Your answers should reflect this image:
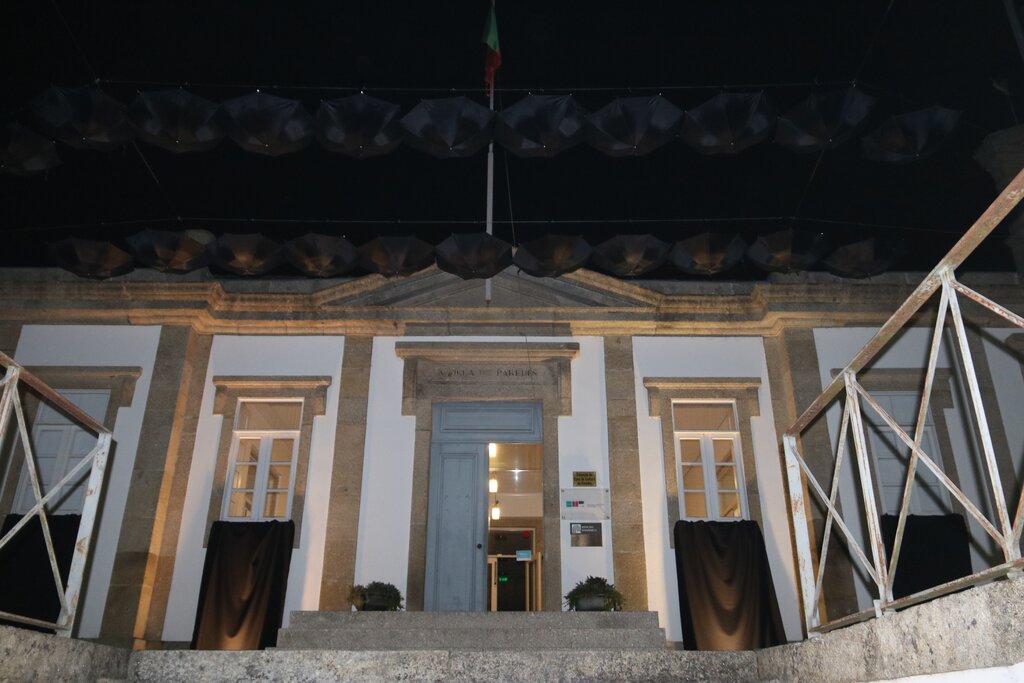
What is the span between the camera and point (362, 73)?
836 cm

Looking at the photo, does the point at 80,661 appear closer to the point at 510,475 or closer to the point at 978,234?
the point at 978,234

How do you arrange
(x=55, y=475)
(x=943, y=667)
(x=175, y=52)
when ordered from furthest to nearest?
1. (x=55, y=475)
2. (x=175, y=52)
3. (x=943, y=667)

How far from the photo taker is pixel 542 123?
23.0 feet

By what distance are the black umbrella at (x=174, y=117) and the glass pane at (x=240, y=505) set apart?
4.20m

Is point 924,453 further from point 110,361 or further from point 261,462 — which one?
point 110,361

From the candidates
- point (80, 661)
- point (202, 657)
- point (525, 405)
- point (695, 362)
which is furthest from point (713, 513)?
point (80, 661)

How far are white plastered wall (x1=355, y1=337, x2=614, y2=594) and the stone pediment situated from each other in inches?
18.8

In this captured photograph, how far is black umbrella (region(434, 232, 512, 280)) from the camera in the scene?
27.5ft

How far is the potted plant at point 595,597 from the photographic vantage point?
810cm

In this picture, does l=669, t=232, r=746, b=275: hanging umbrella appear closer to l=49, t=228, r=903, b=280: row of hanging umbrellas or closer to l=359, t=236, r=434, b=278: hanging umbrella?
l=49, t=228, r=903, b=280: row of hanging umbrellas

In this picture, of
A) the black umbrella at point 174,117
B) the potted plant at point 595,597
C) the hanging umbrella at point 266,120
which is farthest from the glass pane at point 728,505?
the black umbrella at point 174,117

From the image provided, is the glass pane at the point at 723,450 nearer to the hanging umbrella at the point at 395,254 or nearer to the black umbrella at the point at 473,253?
the black umbrella at the point at 473,253

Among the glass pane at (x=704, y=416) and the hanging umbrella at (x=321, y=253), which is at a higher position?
the hanging umbrella at (x=321, y=253)

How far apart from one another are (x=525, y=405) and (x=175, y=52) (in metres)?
5.35
